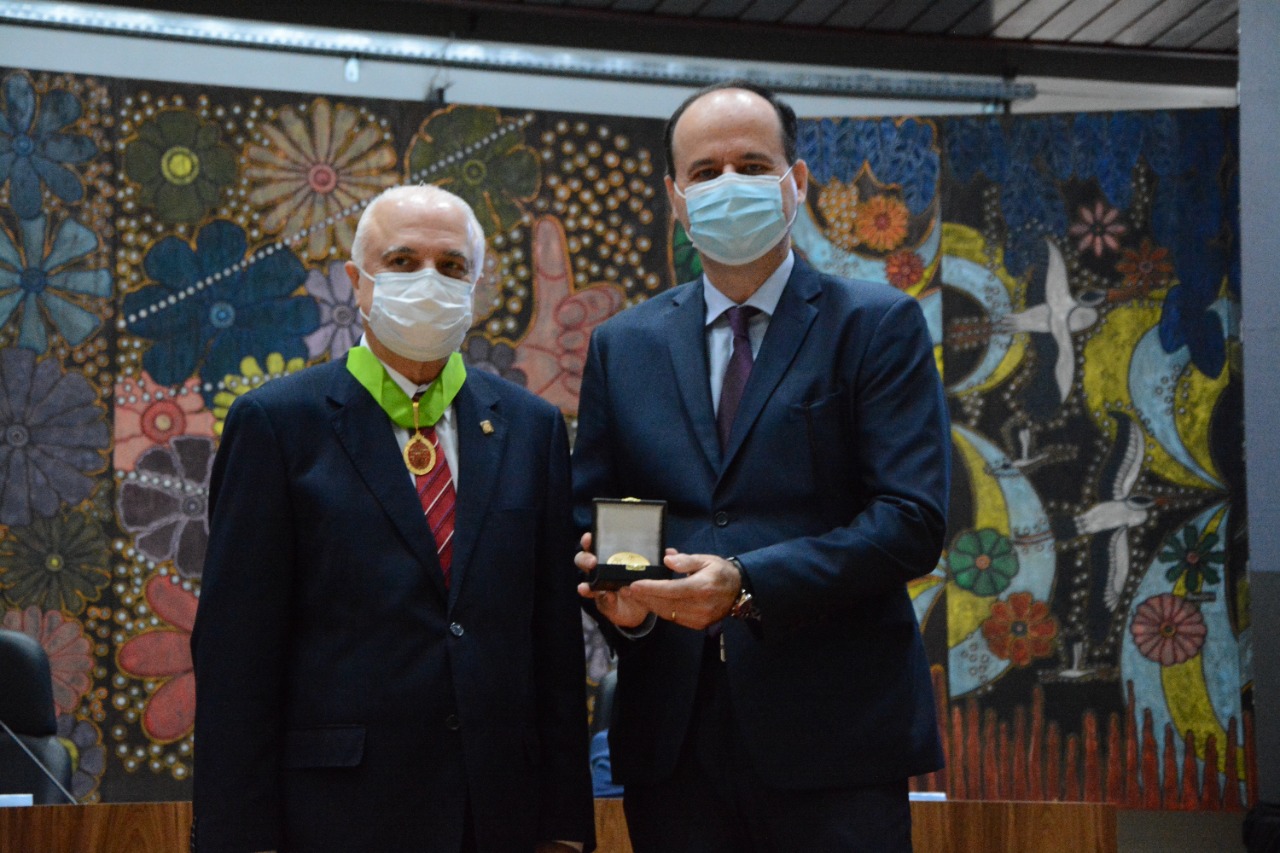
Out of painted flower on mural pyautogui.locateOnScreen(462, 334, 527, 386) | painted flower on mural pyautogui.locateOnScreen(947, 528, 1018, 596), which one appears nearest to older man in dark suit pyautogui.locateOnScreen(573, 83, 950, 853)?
painted flower on mural pyautogui.locateOnScreen(462, 334, 527, 386)

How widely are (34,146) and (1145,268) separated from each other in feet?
14.0

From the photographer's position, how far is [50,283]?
511 cm

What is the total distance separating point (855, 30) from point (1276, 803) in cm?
358

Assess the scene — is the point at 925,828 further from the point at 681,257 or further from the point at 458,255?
the point at 681,257

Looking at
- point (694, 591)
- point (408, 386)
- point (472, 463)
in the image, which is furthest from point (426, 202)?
point (694, 591)

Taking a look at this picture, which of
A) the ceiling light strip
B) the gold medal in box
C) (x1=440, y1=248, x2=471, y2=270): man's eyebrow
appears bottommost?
the gold medal in box

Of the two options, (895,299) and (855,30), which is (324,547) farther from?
(855,30)

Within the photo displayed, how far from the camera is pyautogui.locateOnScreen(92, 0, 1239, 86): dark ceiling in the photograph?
5.98 meters

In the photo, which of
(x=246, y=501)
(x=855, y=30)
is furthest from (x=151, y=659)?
(x=855, y=30)

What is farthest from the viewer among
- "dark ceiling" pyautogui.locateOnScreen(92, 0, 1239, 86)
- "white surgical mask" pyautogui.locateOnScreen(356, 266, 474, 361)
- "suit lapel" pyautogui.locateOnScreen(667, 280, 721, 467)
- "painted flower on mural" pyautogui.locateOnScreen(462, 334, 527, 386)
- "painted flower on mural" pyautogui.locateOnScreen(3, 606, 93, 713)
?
"dark ceiling" pyautogui.locateOnScreen(92, 0, 1239, 86)

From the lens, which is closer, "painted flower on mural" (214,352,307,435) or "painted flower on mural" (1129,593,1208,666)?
"painted flower on mural" (214,352,307,435)

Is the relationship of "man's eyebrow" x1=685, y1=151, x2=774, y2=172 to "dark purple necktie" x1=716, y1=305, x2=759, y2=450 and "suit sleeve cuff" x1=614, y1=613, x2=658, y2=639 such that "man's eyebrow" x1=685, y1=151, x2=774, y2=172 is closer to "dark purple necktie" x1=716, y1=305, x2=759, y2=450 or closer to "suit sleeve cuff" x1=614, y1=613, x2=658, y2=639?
"dark purple necktie" x1=716, y1=305, x2=759, y2=450

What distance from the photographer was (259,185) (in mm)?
5312

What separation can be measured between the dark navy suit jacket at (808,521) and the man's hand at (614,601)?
0.08m
